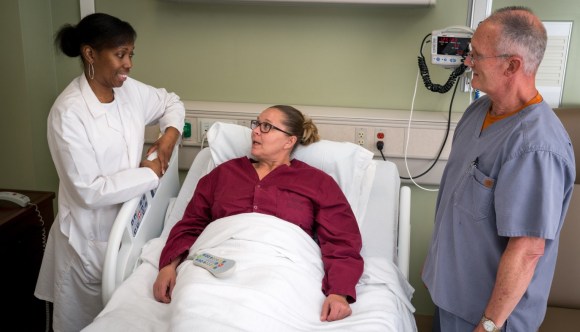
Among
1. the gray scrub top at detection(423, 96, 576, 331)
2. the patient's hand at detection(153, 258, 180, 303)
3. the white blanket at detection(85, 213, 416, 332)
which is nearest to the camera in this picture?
the gray scrub top at detection(423, 96, 576, 331)

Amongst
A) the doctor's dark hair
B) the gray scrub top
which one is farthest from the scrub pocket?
the doctor's dark hair

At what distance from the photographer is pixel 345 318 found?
1.55m

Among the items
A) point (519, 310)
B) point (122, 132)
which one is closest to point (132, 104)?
point (122, 132)

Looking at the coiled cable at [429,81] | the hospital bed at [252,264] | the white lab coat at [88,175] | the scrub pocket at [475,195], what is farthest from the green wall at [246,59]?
the scrub pocket at [475,195]

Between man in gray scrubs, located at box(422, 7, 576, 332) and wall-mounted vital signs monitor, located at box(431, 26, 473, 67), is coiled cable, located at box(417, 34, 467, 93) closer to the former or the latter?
wall-mounted vital signs monitor, located at box(431, 26, 473, 67)

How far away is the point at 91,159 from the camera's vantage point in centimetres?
173

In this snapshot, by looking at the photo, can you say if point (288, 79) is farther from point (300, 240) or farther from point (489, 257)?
point (489, 257)

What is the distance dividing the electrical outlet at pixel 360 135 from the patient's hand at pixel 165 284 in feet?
3.52

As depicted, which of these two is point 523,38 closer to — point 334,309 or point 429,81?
point 334,309

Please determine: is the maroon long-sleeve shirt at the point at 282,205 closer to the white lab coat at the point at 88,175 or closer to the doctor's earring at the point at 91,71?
the white lab coat at the point at 88,175

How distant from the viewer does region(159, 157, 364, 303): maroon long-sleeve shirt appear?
5.89 feet

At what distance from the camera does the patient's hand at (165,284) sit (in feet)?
5.35

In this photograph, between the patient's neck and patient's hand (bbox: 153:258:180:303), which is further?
the patient's neck

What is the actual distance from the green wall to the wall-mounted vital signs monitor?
0.73ft
